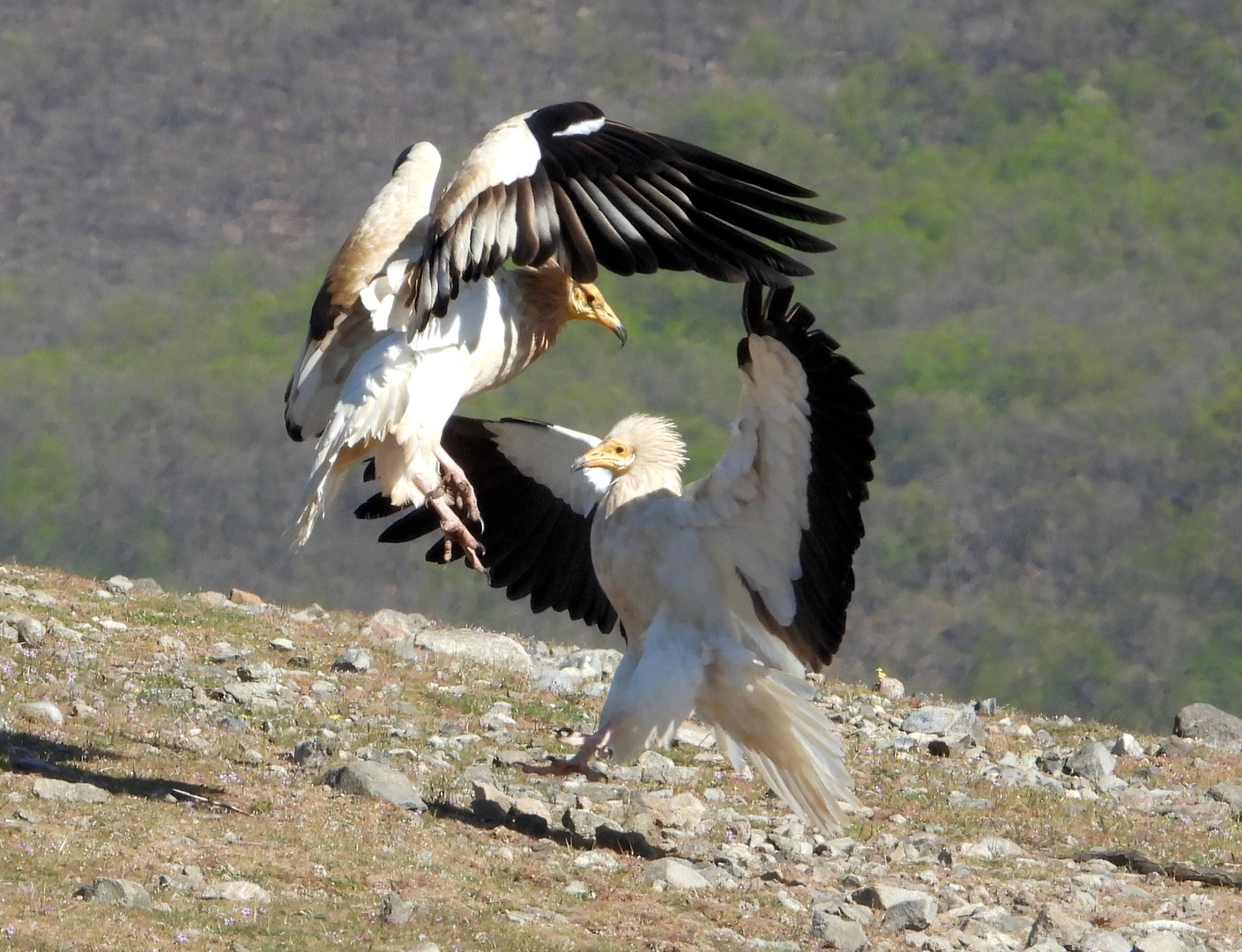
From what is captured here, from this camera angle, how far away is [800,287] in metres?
24.7

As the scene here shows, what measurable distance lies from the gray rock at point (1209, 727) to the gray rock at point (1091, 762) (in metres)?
1.50

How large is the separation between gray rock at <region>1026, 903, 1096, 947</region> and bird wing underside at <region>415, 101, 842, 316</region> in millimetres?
2298

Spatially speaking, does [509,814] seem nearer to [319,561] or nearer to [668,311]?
[319,561]

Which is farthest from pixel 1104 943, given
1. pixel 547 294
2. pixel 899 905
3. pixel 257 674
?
pixel 257 674

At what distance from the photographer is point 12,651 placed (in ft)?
27.0

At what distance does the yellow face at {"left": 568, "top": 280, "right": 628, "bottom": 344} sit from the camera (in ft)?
24.8

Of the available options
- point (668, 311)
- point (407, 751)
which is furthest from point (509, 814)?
point (668, 311)

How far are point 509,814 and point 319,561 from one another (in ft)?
46.2

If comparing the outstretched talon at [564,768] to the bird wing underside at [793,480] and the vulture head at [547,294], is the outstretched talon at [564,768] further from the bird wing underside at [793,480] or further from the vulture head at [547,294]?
the vulture head at [547,294]

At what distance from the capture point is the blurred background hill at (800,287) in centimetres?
2092

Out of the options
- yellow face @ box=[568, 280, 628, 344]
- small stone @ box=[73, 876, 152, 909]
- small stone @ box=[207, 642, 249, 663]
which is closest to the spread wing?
yellow face @ box=[568, 280, 628, 344]

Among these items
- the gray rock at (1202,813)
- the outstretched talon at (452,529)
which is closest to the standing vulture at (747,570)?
the outstretched talon at (452,529)

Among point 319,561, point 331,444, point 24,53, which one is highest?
point 24,53

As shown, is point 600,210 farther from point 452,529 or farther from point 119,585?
point 119,585
